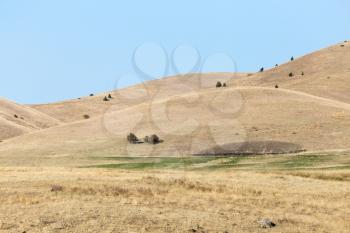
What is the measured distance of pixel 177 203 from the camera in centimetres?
2862

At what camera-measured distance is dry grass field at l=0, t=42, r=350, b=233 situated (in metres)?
25.3

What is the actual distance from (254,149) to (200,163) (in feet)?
37.9

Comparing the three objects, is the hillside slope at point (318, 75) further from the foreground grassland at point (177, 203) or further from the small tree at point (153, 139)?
the foreground grassland at point (177, 203)

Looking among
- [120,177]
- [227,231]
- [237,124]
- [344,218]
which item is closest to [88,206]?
[227,231]

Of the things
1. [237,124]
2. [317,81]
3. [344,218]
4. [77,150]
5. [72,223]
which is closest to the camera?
[72,223]

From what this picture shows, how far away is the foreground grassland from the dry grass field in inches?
2.7

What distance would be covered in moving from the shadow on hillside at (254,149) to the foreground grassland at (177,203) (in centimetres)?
2069

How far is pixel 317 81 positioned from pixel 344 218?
104 m

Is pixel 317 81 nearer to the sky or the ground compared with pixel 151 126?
nearer to the sky

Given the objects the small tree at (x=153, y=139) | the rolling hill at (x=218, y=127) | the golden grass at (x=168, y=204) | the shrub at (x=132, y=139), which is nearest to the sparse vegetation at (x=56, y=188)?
the golden grass at (x=168, y=204)

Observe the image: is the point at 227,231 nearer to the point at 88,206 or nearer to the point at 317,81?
the point at 88,206

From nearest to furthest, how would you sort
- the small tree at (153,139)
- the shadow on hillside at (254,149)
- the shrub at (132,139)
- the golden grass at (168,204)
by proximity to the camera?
the golden grass at (168,204), the shadow on hillside at (254,149), the small tree at (153,139), the shrub at (132,139)

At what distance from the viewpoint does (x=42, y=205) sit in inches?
1033

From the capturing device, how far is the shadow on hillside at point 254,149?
68812mm
